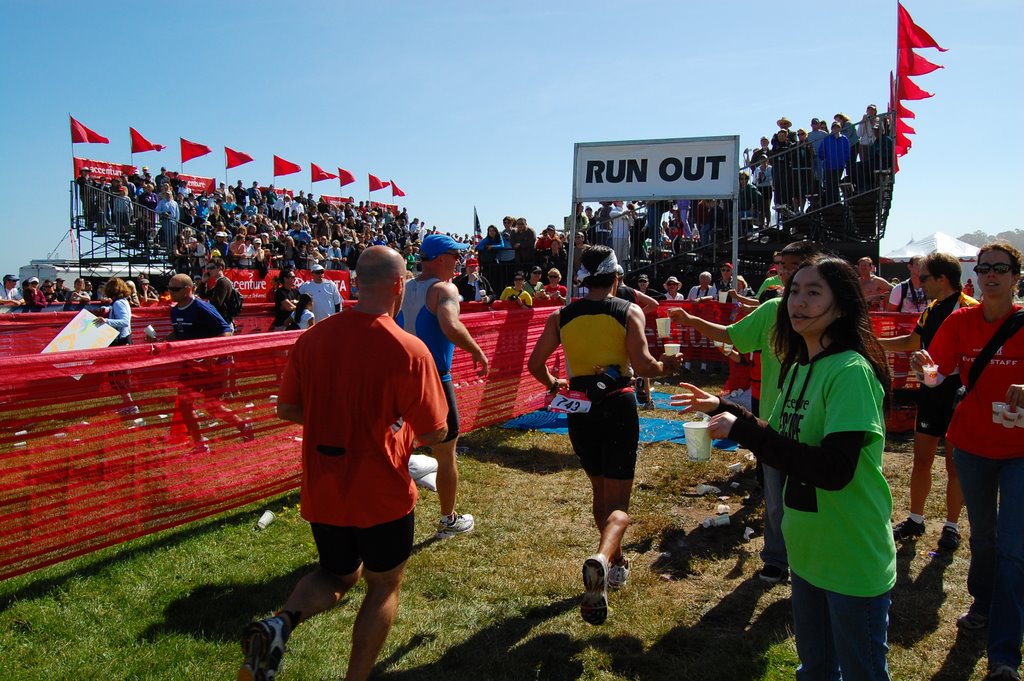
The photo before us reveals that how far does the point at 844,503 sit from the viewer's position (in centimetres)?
224

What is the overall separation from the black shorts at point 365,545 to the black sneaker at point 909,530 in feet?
12.4

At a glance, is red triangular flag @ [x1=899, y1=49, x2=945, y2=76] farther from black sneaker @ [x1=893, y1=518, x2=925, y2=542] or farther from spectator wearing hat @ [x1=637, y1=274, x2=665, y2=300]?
black sneaker @ [x1=893, y1=518, x2=925, y2=542]

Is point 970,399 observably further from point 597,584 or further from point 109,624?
point 109,624

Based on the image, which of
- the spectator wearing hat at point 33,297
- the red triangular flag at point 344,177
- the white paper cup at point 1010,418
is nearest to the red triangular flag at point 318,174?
the red triangular flag at point 344,177

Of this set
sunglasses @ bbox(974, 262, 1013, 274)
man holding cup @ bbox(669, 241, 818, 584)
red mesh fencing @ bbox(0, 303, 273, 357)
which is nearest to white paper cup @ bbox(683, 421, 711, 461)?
man holding cup @ bbox(669, 241, 818, 584)

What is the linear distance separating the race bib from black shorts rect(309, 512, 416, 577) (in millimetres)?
1311

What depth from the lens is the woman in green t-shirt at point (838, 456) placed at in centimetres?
211

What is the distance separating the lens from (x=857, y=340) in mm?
2283

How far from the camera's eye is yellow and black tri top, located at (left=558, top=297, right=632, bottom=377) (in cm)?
406

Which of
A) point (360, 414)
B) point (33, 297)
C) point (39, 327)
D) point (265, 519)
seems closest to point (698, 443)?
point (265, 519)

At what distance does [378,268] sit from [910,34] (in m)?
15.1

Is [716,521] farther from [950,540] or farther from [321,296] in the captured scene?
[321,296]

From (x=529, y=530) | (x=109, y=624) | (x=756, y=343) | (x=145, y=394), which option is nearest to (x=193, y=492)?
(x=145, y=394)

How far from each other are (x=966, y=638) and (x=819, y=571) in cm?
210
